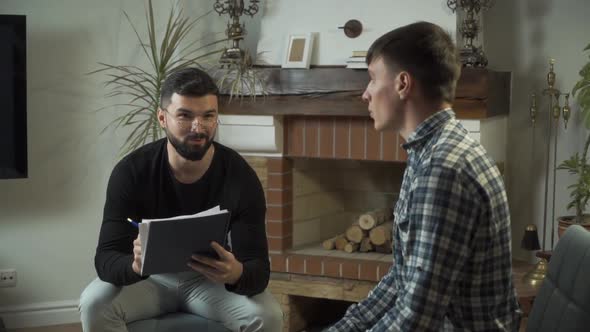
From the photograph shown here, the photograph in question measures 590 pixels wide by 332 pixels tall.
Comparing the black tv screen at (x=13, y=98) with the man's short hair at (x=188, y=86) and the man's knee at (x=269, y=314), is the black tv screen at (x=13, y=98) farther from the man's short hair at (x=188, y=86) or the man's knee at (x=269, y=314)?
the man's knee at (x=269, y=314)

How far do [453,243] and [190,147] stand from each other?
126 cm

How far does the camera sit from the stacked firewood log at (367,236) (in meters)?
3.77

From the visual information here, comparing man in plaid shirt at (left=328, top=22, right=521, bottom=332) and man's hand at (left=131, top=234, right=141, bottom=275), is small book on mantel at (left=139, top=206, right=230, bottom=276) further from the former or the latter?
man in plaid shirt at (left=328, top=22, right=521, bottom=332)

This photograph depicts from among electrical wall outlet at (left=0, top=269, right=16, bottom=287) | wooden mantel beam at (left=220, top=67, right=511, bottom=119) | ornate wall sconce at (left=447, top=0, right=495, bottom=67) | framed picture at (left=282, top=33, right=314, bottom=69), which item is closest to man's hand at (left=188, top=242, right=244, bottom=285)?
wooden mantel beam at (left=220, top=67, right=511, bottom=119)

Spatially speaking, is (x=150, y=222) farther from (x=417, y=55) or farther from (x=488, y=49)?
(x=488, y=49)

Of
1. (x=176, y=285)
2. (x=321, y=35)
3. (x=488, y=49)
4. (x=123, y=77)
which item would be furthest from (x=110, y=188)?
(x=488, y=49)

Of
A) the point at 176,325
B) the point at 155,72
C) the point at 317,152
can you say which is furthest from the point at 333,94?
the point at 176,325

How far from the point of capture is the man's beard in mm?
2545

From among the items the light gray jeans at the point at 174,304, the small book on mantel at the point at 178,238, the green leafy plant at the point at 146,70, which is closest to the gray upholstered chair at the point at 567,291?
the small book on mantel at the point at 178,238

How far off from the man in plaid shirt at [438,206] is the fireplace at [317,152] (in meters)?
1.74

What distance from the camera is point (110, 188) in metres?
2.60

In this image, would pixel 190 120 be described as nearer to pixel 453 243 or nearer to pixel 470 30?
pixel 453 243

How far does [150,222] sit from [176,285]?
19.1 inches

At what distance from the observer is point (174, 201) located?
261 centimetres
